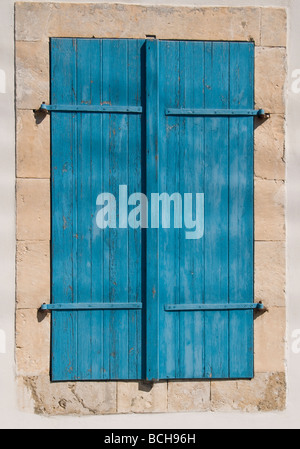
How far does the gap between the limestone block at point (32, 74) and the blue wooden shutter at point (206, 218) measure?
2.77 feet

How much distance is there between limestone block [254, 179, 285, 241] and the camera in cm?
382

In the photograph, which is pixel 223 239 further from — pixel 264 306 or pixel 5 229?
pixel 5 229

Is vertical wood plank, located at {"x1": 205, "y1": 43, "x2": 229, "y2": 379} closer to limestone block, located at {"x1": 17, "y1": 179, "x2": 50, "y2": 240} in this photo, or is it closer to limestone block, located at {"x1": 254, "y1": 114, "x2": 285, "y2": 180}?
limestone block, located at {"x1": 254, "y1": 114, "x2": 285, "y2": 180}

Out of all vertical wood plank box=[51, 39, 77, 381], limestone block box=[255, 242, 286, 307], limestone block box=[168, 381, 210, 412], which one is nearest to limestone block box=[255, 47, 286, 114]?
limestone block box=[255, 242, 286, 307]

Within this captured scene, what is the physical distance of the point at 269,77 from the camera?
12.5 feet

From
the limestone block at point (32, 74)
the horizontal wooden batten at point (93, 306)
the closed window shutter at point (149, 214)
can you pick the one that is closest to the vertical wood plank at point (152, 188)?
the closed window shutter at point (149, 214)

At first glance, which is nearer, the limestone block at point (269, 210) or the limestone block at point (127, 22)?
the limestone block at point (127, 22)

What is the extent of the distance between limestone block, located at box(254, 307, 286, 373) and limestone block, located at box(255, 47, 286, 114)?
5.09 feet

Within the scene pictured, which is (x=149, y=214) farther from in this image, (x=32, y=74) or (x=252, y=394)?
(x=252, y=394)

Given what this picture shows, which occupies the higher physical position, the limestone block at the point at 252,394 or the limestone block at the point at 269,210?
the limestone block at the point at 269,210

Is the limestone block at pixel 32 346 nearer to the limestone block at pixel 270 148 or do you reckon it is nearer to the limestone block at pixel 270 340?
the limestone block at pixel 270 340

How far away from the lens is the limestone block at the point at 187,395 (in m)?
3.80
